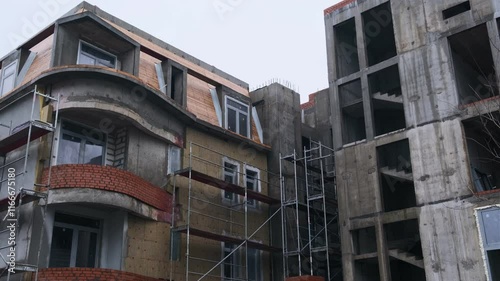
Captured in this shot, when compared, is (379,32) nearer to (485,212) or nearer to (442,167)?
(442,167)

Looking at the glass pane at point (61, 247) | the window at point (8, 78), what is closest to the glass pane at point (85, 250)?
the glass pane at point (61, 247)

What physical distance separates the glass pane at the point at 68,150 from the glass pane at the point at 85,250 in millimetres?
2581

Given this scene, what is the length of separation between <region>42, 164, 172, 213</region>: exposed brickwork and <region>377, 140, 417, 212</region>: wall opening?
390 inches

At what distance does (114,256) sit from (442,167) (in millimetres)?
12503

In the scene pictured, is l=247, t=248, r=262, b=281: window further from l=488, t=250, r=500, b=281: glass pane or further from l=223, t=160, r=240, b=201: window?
l=488, t=250, r=500, b=281: glass pane

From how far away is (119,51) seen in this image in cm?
2256

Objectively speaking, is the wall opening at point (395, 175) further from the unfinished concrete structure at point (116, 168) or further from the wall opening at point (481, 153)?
the unfinished concrete structure at point (116, 168)

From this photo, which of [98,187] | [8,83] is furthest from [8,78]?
[98,187]

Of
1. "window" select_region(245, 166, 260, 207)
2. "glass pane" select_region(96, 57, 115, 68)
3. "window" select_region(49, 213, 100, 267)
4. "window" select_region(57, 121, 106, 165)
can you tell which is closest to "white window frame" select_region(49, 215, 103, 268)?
"window" select_region(49, 213, 100, 267)

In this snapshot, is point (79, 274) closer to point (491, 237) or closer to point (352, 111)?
point (491, 237)

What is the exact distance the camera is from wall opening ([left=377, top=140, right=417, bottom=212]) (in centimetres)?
2286

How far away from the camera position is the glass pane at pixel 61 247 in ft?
61.4

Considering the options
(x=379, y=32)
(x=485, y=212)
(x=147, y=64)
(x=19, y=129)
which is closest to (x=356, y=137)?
(x=379, y=32)

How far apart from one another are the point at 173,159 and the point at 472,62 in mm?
13542
